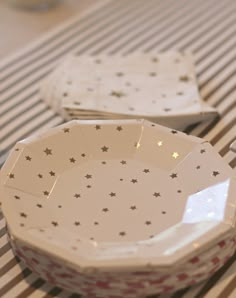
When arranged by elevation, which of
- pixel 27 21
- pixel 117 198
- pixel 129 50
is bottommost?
pixel 117 198

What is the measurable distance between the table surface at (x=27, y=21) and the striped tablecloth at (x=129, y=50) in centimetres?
4

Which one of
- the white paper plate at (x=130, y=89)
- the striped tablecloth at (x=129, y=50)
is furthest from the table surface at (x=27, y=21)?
the white paper plate at (x=130, y=89)

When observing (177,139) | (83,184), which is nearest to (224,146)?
(177,139)

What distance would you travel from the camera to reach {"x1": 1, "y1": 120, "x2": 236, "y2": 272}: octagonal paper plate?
2.15ft

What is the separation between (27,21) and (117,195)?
69 centimetres

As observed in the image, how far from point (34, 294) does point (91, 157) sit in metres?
0.20

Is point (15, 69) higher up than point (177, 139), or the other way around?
point (15, 69)

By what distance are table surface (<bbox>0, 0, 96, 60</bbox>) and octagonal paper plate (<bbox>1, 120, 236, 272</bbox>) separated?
1.49 ft

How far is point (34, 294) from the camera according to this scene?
718 millimetres

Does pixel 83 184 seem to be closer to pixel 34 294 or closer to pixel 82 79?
pixel 34 294

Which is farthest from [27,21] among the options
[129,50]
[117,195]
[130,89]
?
[117,195]

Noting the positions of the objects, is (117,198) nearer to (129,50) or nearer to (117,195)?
(117,195)

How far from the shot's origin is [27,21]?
4.36 feet

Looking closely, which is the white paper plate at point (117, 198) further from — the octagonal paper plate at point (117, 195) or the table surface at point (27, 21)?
the table surface at point (27, 21)
